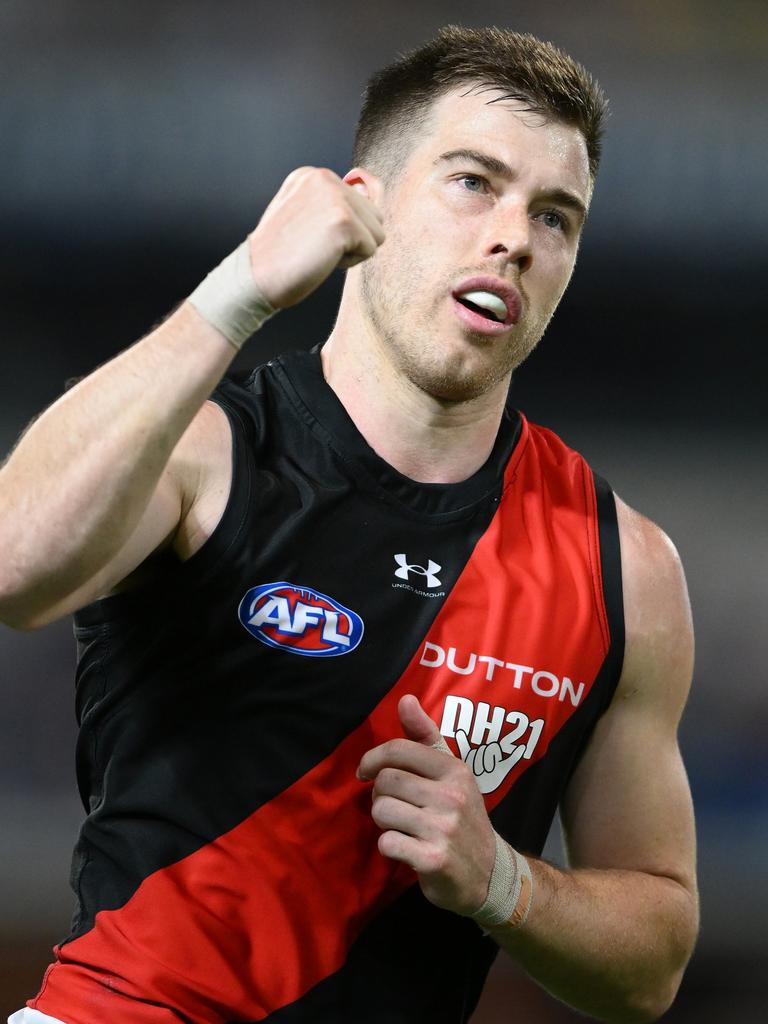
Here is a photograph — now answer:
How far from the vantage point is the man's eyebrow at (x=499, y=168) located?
6.18 feet

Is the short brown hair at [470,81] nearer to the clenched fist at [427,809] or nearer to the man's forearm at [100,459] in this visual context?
the man's forearm at [100,459]

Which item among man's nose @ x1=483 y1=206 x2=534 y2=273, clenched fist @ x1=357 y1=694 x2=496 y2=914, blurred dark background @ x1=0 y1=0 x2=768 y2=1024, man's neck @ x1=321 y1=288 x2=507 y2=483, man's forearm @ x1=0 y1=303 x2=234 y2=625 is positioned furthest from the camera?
blurred dark background @ x1=0 y1=0 x2=768 y2=1024

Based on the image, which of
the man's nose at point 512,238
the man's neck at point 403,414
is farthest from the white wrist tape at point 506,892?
the man's nose at point 512,238

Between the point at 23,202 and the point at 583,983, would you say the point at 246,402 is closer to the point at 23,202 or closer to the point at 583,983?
the point at 583,983

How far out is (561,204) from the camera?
1.94 meters

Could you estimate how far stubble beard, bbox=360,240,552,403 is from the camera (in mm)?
1853

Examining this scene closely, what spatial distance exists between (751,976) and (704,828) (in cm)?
42

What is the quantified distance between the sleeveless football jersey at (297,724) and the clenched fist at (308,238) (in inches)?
15.1

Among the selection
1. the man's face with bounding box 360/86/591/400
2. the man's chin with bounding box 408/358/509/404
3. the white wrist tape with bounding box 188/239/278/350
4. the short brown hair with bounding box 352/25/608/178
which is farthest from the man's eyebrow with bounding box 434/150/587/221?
the white wrist tape with bounding box 188/239/278/350

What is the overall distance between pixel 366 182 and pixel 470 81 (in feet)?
0.70

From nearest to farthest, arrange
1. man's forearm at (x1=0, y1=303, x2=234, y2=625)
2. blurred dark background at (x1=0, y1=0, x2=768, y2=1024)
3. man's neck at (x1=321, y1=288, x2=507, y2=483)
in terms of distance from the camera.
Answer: man's forearm at (x1=0, y1=303, x2=234, y2=625), man's neck at (x1=321, y1=288, x2=507, y2=483), blurred dark background at (x1=0, y1=0, x2=768, y2=1024)

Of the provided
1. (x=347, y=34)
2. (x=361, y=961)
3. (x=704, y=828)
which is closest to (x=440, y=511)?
(x=361, y=961)

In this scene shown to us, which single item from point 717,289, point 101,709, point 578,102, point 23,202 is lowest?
point 101,709

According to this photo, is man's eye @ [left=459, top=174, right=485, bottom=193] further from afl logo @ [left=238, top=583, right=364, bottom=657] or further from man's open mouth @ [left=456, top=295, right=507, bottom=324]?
afl logo @ [left=238, top=583, right=364, bottom=657]
